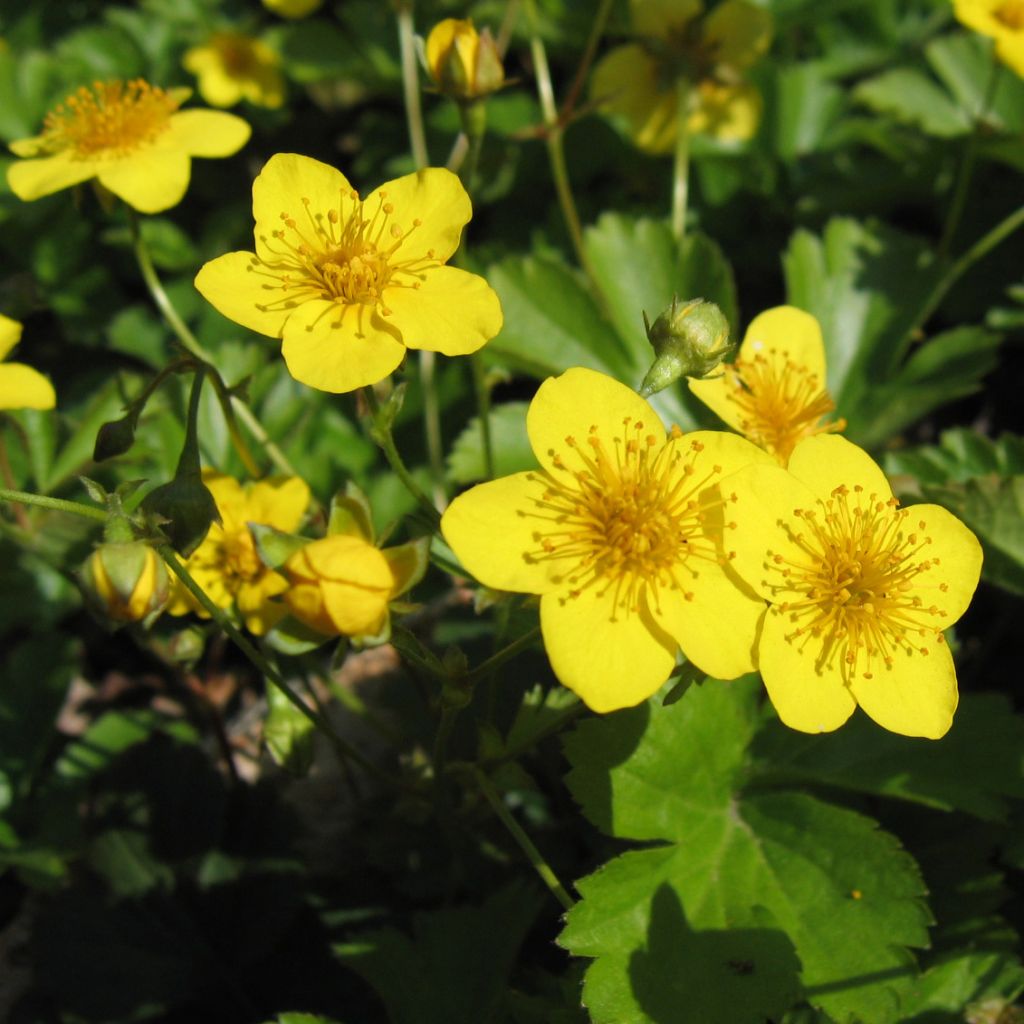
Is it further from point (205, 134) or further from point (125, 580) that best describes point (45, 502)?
point (205, 134)

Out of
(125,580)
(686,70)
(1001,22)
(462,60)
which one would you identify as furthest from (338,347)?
(1001,22)

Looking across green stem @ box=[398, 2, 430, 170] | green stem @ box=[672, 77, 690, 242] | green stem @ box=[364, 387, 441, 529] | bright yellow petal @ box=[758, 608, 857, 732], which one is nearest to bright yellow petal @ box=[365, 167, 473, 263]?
green stem @ box=[364, 387, 441, 529]

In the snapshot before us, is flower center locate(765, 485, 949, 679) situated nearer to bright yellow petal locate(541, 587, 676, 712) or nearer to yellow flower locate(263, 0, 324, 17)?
bright yellow petal locate(541, 587, 676, 712)

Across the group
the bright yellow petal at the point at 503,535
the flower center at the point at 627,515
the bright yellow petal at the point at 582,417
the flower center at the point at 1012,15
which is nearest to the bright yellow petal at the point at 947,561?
the flower center at the point at 627,515

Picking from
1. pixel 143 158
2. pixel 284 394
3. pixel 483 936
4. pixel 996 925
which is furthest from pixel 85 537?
pixel 996 925

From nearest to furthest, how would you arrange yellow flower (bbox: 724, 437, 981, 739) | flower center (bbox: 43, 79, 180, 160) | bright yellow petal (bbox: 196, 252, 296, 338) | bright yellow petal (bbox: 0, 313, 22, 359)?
yellow flower (bbox: 724, 437, 981, 739)
bright yellow petal (bbox: 196, 252, 296, 338)
bright yellow petal (bbox: 0, 313, 22, 359)
flower center (bbox: 43, 79, 180, 160)

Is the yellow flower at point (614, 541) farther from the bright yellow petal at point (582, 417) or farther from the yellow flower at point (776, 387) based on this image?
the yellow flower at point (776, 387)

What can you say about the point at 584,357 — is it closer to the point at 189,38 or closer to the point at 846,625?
the point at 846,625
